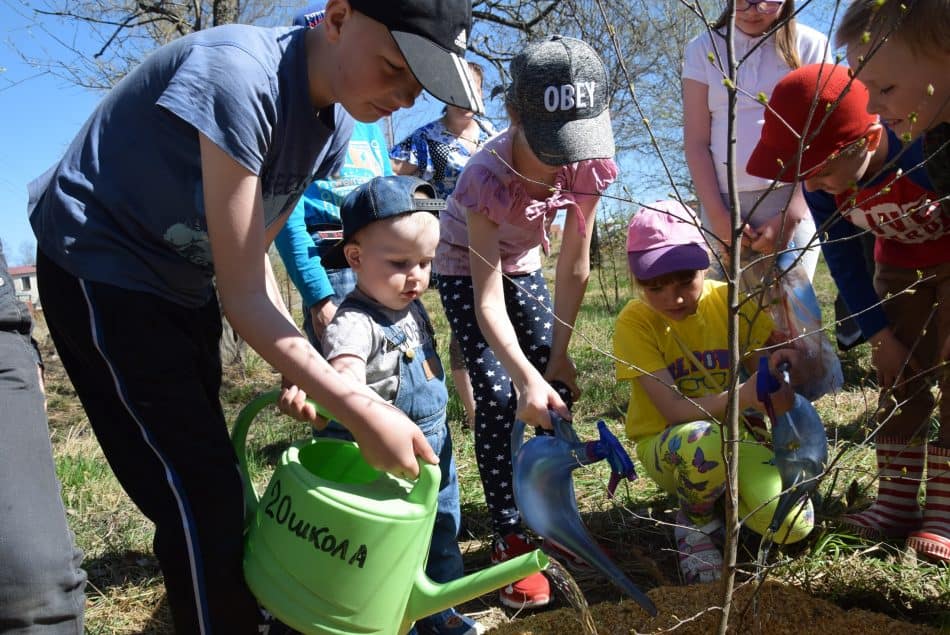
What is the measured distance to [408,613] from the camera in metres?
1.36

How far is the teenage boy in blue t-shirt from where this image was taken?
125cm

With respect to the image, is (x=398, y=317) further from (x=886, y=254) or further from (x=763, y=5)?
(x=763, y=5)

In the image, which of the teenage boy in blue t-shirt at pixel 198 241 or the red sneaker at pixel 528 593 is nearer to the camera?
the teenage boy in blue t-shirt at pixel 198 241

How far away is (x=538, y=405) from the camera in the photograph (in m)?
1.80

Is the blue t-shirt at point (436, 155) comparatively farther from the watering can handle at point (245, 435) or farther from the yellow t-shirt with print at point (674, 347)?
the watering can handle at point (245, 435)

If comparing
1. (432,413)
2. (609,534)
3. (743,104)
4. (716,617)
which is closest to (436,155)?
(743,104)

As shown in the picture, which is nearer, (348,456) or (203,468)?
(203,468)

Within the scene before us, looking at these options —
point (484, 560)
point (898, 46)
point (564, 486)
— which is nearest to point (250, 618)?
point (564, 486)

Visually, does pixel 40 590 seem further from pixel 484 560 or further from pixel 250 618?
pixel 484 560

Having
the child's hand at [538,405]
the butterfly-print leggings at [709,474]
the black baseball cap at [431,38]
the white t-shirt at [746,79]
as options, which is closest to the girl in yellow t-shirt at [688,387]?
the butterfly-print leggings at [709,474]

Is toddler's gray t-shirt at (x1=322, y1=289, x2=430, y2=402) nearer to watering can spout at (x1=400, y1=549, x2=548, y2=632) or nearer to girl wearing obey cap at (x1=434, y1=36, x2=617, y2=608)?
girl wearing obey cap at (x1=434, y1=36, x2=617, y2=608)

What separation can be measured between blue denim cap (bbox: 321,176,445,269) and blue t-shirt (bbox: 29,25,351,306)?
0.44 metres

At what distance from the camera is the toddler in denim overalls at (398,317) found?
1862 millimetres

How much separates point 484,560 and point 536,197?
1.11 m
